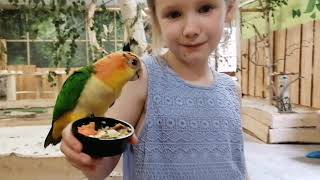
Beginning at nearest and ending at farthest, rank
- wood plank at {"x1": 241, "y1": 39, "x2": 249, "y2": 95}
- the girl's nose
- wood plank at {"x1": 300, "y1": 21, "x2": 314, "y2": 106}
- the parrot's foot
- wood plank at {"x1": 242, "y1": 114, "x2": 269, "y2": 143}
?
the girl's nose
the parrot's foot
wood plank at {"x1": 242, "y1": 114, "x2": 269, "y2": 143}
wood plank at {"x1": 300, "y1": 21, "x2": 314, "y2": 106}
wood plank at {"x1": 241, "y1": 39, "x2": 249, "y2": 95}

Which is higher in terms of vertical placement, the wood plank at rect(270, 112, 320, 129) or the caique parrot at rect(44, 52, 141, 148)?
the caique parrot at rect(44, 52, 141, 148)

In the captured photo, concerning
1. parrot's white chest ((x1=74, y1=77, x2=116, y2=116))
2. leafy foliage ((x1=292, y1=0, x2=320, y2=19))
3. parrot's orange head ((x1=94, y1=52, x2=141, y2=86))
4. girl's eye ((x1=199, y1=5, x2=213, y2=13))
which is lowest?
parrot's white chest ((x1=74, y1=77, x2=116, y2=116))

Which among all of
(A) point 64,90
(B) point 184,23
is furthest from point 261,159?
(A) point 64,90

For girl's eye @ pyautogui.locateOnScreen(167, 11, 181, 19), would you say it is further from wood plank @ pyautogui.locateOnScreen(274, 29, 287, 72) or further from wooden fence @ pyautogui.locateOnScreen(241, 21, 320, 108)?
wood plank @ pyautogui.locateOnScreen(274, 29, 287, 72)

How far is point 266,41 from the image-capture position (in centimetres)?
271

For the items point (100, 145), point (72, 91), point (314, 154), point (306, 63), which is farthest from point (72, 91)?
point (306, 63)

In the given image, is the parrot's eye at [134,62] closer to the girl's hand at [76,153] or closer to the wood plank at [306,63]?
the girl's hand at [76,153]

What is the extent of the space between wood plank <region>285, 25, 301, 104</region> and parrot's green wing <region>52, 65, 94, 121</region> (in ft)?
6.82

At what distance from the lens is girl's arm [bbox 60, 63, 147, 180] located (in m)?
0.41

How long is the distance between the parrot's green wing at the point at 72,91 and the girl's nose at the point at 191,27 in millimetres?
173

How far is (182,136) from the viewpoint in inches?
25.5

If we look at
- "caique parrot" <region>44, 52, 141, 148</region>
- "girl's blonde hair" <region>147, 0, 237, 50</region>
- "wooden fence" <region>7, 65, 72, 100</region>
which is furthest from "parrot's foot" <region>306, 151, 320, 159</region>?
"wooden fence" <region>7, 65, 72, 100</region>

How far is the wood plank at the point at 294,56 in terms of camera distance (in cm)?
244

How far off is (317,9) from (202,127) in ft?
5.91
